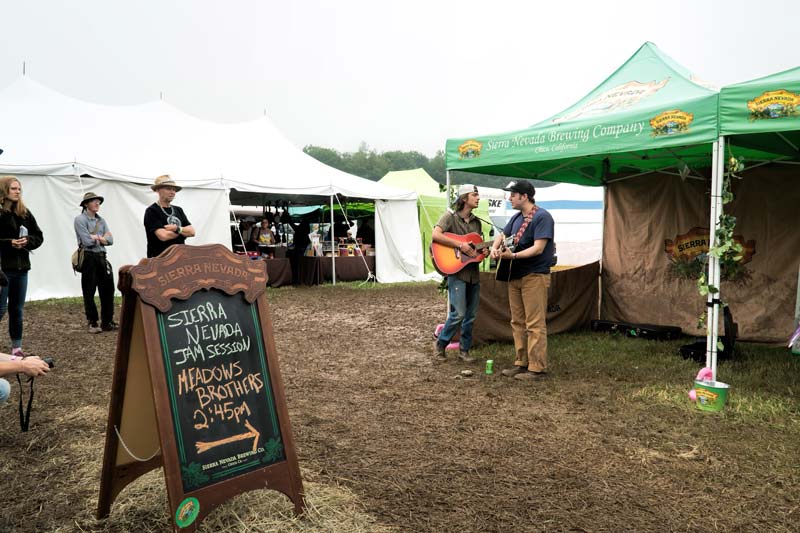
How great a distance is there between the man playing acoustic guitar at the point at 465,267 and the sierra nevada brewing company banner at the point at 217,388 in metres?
3.13

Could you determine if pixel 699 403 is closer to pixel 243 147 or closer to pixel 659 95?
pixel 659 95

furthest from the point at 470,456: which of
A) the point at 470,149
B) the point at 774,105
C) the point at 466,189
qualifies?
the point at 470,149

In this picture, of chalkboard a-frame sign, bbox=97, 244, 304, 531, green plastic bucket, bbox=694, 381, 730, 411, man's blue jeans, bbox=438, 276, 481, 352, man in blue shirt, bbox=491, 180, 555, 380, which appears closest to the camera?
chalkboard a-frame sign, bbox=97, 244, 304, 531

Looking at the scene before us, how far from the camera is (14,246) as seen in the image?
5.32 meters

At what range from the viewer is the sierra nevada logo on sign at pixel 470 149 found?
6.24 metres

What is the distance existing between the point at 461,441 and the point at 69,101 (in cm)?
1324

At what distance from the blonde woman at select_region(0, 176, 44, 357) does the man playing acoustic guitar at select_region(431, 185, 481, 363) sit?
156 inches

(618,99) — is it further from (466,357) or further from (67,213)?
(67,213)

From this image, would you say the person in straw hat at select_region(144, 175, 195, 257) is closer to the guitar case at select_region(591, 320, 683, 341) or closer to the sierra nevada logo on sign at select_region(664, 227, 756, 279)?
the guitar case at select_region(591, 320, 683, 341)

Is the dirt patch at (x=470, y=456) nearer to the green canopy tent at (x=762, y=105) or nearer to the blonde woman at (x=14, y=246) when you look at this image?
the blonde woman at (x=14, y=246)

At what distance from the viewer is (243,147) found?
13.7 metres

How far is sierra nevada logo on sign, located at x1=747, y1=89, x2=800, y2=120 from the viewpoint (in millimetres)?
3931

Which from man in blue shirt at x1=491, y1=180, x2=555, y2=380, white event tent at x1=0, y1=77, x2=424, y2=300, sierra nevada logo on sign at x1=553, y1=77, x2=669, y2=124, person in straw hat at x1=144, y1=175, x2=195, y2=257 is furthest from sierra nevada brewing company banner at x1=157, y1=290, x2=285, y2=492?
white event tent at x1=0, y1=77, x2=424, y2=300

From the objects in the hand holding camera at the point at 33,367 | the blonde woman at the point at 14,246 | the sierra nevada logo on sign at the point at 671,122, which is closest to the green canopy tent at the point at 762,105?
the sierra nevada logo on sign at the point at 671,122
